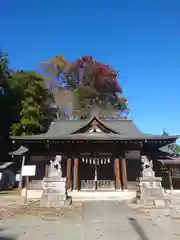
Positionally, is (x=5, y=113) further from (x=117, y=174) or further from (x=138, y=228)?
(x=138, y=228)

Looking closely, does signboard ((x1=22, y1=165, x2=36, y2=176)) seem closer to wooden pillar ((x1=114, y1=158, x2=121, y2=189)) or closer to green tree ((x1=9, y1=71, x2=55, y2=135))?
wooden pillar ((x1=114, y1=158, x2=121, y2=189))

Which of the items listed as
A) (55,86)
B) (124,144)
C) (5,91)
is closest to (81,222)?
(124,144)

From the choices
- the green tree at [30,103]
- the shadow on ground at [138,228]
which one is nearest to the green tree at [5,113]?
the green tree at [30,103]

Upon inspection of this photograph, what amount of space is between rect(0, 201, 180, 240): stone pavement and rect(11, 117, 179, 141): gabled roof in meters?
7.11

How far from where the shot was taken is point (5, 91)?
28500 millimetres

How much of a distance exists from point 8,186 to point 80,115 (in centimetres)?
1610

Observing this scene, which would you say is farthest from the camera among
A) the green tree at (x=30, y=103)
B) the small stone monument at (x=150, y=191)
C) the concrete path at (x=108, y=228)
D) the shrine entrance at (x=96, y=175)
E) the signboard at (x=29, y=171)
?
the green tree at (x=30, y=103)

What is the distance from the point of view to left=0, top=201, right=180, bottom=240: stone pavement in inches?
197

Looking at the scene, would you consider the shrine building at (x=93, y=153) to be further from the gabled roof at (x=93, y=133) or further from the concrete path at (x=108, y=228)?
the concrete path at (x=108, y=228)

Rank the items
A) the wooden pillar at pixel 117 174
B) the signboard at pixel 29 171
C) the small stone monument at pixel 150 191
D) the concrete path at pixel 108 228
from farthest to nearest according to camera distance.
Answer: the wooden pillar at pixel 117 174, the signboard at pixel 29 171, the small stone monument at pixel 150 191, the concrete path at pixel 108 228

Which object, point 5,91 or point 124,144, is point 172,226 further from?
point 5,91

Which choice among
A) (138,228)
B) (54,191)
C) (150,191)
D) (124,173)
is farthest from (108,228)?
(124,173)

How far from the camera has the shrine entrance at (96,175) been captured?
14.6 metres

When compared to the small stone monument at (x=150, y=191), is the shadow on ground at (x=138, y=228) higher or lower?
lower
